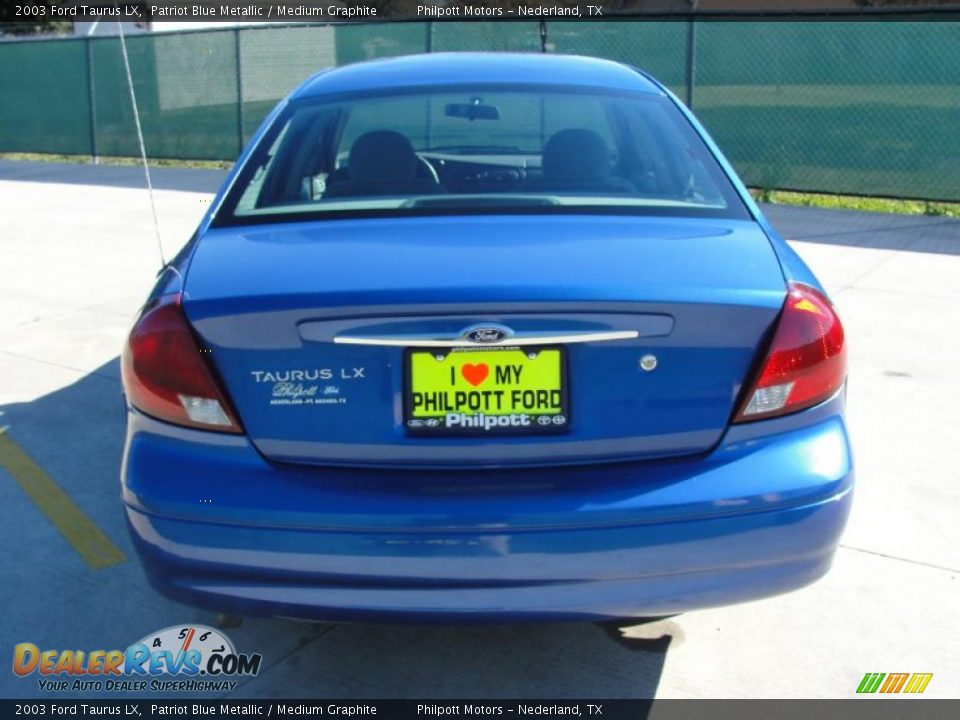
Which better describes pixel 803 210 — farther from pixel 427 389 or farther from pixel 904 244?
pixel 427 389

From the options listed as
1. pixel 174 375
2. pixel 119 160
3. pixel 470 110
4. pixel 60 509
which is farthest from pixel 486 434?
pixel 119 160

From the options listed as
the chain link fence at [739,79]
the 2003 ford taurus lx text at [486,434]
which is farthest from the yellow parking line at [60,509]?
the chain link fence at [739,79]

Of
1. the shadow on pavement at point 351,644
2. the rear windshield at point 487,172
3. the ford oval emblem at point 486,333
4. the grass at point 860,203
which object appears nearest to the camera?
the ford oval emblem at point 486,333

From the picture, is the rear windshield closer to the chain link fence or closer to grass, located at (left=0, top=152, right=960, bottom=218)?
grass, located at (left=0, top=152, right=960, bottom=218)

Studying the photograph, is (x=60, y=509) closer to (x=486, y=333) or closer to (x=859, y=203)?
(x=486, y=333)

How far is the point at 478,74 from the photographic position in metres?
3.91

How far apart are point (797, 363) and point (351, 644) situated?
1.53m

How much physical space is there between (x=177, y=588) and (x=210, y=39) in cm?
1514

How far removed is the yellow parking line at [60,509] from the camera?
12.9 ft

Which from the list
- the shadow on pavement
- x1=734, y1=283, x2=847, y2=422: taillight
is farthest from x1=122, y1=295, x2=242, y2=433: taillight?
x1=734, y1=283, x2=847, y2=422: taillight

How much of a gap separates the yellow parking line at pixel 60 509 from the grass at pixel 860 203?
9.18 m

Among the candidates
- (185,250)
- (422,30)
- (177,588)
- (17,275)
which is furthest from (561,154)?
(422,30)

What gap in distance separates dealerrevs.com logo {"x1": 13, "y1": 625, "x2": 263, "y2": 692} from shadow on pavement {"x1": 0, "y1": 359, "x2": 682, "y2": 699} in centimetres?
4

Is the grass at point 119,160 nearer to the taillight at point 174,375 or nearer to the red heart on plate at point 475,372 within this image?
the taillight at point 174,375
